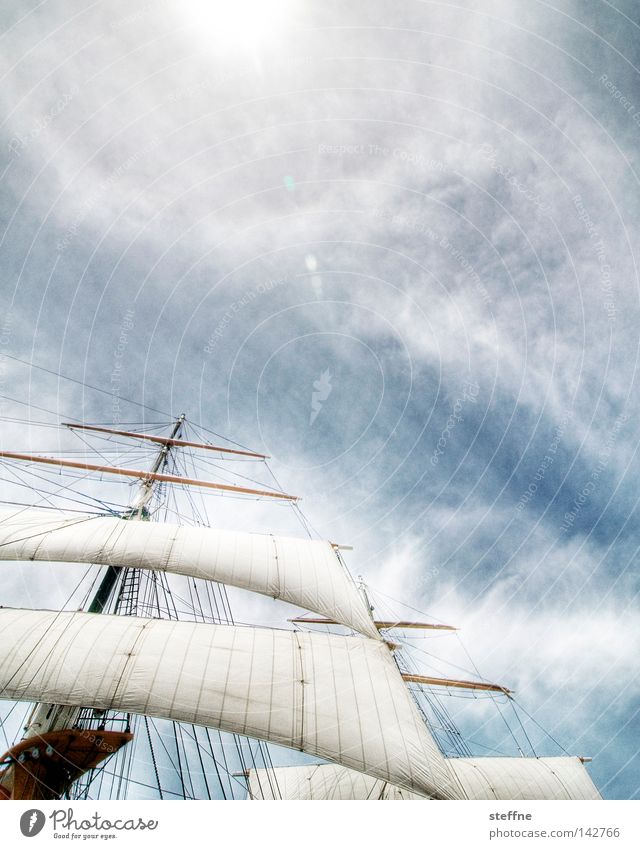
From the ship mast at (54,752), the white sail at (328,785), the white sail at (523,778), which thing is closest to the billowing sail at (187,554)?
the ship mast at (54,752)

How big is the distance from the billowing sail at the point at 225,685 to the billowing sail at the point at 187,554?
7.14 ft

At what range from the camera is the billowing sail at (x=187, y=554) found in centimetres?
1082

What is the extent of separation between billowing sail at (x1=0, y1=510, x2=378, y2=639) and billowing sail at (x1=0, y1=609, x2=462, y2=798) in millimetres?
2175

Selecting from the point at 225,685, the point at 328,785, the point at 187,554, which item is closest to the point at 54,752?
the point at 225,685

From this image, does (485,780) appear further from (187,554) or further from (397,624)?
(187,554)

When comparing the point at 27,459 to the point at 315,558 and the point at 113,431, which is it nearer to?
the point at 113,431

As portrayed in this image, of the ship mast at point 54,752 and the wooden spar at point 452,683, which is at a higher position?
the wooden spar at point 452,683

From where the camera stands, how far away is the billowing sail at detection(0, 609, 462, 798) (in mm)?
→ 7062

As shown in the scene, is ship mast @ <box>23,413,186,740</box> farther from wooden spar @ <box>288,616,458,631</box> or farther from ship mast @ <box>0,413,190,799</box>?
wooden spar @ <box>288,616,458,631</box>

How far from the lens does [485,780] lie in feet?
43.3

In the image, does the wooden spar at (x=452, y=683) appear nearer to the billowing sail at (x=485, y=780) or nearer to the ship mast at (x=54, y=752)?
the billowing sail at (x=485, y=780)

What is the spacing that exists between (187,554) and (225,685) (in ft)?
15.5

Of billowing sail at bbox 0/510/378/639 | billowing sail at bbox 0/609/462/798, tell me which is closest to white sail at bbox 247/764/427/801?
billowing sail at bbox 0/510/378/639

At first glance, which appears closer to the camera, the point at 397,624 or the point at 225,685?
the point at 225,685
